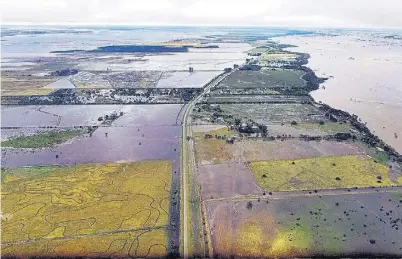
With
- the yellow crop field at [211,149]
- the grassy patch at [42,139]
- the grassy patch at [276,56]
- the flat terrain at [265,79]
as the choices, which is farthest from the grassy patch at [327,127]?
the grassy patch at [276,56]

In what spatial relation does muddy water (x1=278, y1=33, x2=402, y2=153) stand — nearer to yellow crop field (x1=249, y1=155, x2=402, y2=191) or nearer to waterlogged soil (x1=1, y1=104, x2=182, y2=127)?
yellow crop field (x1=249, y1=155, x2=402, y2=191)

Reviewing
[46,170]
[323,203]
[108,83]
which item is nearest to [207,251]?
[323,203]

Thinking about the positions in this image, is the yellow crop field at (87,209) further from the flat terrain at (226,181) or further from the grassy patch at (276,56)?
the grassy patch at (276,56)

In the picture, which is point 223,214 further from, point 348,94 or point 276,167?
point 348,94

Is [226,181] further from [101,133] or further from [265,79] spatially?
[265,79]

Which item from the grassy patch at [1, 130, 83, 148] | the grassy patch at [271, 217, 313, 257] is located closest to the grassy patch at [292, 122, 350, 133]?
the grassy patch at [271, 217, 313, 257]

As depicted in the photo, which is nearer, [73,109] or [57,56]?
[73,109]

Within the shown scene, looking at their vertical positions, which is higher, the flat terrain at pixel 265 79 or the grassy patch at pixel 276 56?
the grassy patch at pixel 276 56

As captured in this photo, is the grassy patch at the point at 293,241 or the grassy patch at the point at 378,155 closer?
the grassy patch at the point at 293,241
